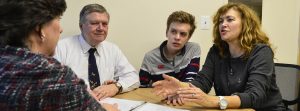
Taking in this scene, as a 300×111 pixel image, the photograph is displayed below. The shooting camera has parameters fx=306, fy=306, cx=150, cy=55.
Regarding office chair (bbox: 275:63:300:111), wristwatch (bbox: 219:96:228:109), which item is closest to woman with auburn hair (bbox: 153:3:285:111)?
wristwatch (bbox: 219:96:228:109)

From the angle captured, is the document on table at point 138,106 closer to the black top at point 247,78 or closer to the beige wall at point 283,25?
the black top at point 247,78

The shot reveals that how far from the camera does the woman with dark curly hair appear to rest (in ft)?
2.58

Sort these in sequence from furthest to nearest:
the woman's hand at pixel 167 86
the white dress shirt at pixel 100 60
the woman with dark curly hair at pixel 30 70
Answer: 1. the white dress shirt at pixel 100 60
2. the woman's hand at pixel 167 86
3. the woman with dark curly hair at pixel 30 70

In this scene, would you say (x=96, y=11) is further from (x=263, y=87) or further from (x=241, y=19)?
(x=263, y=87)

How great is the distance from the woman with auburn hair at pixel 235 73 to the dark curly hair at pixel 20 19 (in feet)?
2.73

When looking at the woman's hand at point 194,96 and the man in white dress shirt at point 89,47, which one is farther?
the man in white dress shirt at point 89,47

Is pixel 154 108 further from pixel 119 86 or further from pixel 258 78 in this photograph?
pixel 258 78

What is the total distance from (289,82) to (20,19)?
1.90 meters

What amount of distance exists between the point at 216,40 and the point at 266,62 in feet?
1.33

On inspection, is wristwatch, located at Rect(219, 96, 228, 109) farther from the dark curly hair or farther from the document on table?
the dark curly hair

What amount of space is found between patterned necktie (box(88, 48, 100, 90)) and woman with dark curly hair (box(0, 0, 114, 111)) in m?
1.06

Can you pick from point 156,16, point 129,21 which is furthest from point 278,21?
point 129,21

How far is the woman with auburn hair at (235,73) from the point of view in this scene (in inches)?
57.9

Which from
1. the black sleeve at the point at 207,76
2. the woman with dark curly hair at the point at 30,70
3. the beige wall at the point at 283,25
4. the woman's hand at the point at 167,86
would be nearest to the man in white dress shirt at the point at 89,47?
the woman's hand at the point at 167,86
